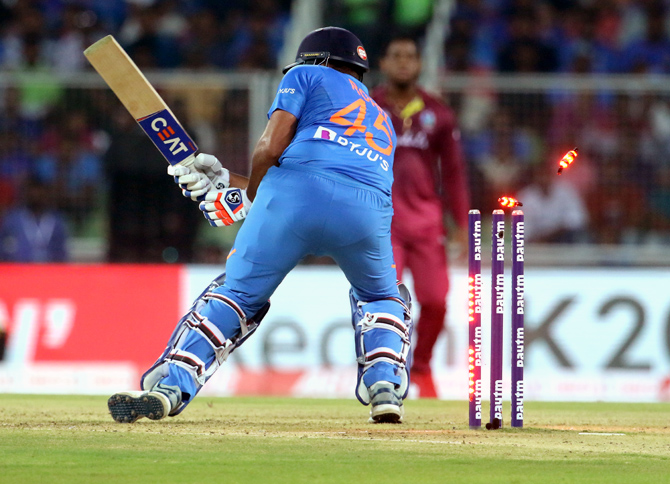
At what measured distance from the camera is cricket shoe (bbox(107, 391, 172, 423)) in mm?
5074

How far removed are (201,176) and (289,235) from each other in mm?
792

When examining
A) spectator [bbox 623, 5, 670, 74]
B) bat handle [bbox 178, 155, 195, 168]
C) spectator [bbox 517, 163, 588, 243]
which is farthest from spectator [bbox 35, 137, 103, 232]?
spectator [bbox 623, 5, 670, 74]

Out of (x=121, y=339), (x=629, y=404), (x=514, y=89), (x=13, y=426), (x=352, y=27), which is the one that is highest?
(x=352, y=27)

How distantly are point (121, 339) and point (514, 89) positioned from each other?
4.48m

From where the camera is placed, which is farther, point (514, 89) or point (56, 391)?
point (514, 89)

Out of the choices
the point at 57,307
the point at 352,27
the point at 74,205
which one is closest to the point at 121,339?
the point at 57,307

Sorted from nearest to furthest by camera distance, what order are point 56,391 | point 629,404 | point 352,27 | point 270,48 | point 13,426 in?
point 13,426
point 629,404
point 56,391
point 352,27
point 270,48

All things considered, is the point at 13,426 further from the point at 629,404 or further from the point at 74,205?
the point at 74,205

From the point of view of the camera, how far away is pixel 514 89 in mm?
11188

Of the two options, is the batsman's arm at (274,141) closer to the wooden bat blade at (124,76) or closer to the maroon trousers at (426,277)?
the wooden bat blade at (124,76)

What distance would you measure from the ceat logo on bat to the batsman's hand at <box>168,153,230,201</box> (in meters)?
0.08

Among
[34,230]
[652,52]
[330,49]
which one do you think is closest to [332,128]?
[330,49]

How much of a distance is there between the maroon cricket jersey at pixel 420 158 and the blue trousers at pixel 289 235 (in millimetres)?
3035

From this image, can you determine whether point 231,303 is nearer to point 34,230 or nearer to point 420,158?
point 420,158
